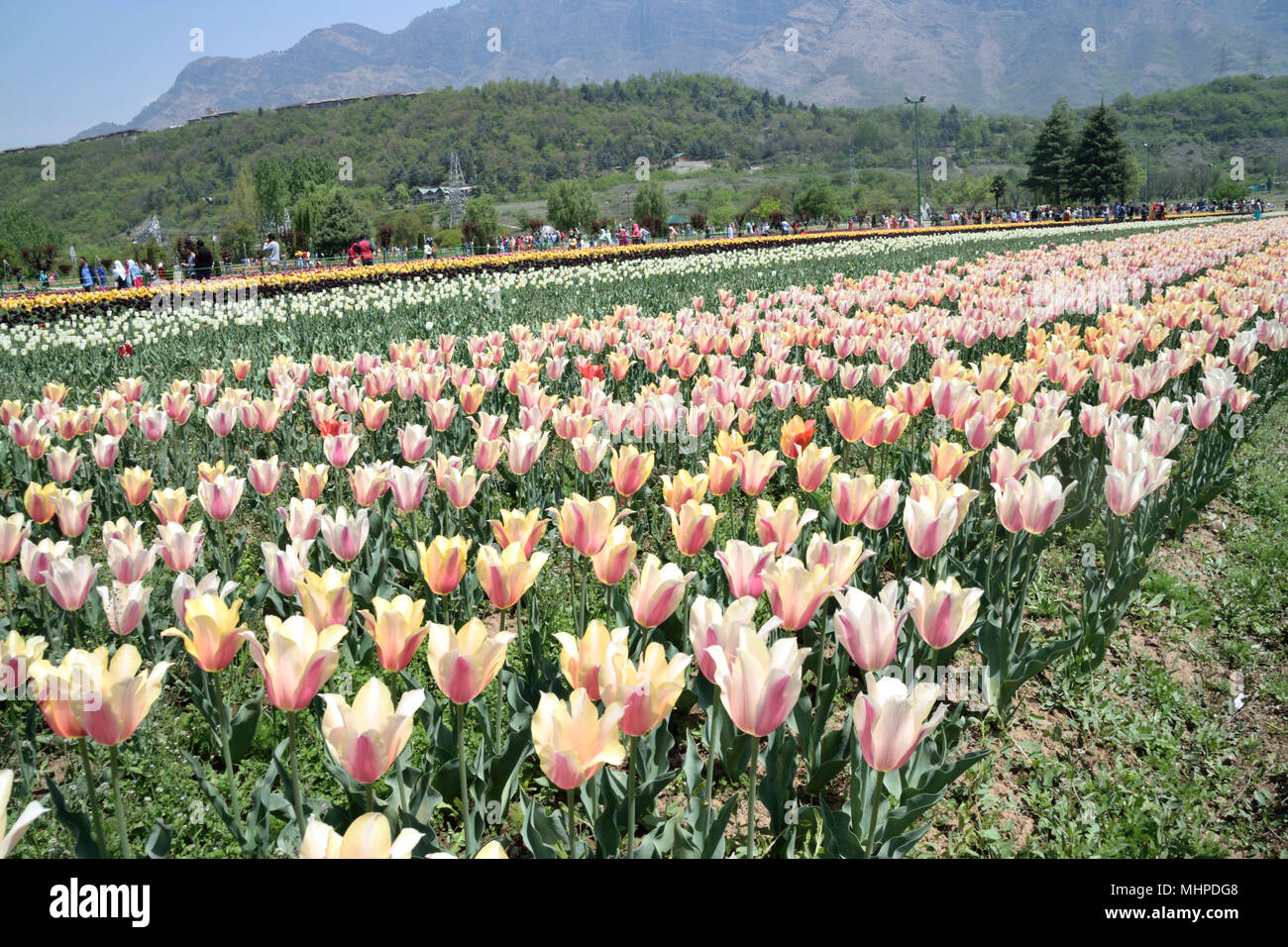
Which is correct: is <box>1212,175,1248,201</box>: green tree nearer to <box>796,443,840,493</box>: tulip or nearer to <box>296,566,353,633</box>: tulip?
<box>796,443,840,493</box>: tulip

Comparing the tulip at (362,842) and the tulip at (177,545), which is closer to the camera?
the tulip at (362,842)

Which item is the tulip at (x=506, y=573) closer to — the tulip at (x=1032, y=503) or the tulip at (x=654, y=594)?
the tulip at (x=654, y=594)

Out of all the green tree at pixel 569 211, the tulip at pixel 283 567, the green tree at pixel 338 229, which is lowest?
the tulip at pixel 283 567

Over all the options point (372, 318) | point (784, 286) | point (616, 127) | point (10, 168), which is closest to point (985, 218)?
point (784, 286)

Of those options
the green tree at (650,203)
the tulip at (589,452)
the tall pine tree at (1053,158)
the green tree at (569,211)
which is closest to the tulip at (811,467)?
the tulip at (589,452)

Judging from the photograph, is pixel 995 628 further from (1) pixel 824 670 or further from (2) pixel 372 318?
(2) pixel 372 318

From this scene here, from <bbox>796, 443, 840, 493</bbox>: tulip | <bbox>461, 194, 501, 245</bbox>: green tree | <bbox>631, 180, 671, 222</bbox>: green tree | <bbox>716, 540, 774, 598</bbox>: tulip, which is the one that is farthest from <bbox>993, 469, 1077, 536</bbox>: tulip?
<bbox>631, 180, 671, 222</bbox>: green tree

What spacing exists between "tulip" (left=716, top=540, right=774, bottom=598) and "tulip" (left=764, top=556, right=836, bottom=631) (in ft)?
0.38

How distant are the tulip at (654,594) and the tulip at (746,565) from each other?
198 mm

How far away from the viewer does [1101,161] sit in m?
72.0

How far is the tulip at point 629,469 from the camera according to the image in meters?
3.21

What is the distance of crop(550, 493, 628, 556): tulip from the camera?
2.54m

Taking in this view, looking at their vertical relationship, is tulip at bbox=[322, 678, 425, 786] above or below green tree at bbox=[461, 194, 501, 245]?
below

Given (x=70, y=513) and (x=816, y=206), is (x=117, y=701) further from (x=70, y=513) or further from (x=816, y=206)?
(x=816, y=206)
